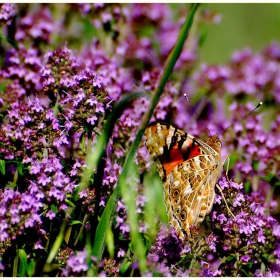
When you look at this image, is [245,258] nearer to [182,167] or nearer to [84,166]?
[182,167]

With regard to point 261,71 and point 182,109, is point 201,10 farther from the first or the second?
point 182,109

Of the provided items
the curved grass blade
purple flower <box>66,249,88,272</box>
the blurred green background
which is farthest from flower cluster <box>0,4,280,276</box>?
the blurred green background

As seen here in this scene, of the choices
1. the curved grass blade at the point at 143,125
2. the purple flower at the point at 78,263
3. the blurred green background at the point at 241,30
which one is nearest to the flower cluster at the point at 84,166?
the purple flower at the point at 78,263

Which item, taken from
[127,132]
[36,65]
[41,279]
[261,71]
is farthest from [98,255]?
[261,71]

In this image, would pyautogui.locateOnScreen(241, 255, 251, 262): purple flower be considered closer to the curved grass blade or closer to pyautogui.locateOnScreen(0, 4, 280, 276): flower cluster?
pyautogui.locateOnScreen(0, 4, 280, 276): flower cluster

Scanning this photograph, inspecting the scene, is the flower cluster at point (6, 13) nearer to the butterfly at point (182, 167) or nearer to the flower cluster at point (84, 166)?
the flower cluster at point (84, 166)

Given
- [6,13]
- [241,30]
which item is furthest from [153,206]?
[241,30]
